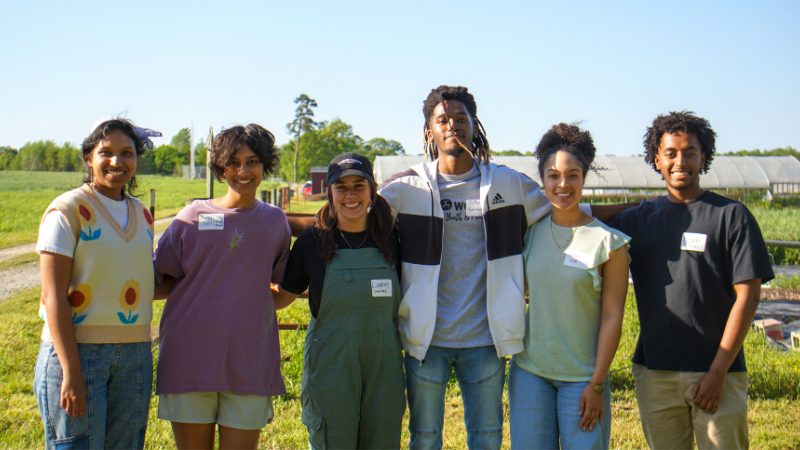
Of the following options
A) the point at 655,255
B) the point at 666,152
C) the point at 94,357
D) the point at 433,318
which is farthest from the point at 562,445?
the point at 94,357

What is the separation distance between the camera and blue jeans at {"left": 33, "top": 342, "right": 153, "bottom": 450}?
219 centimetres

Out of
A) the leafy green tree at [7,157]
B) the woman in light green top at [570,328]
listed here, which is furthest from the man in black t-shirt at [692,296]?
the leafy green tree at [7,157]

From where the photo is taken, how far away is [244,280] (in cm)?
255

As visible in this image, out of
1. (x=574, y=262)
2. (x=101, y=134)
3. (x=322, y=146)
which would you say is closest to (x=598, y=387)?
(x=574, y=262)

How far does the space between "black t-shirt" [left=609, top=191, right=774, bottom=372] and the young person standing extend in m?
0.66

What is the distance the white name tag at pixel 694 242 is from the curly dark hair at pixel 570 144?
0.62 meters

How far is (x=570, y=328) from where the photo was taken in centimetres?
259

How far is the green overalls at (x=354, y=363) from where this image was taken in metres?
2.50

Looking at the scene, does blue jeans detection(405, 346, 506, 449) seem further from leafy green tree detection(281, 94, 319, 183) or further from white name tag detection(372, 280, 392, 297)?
leafy green tree detection(281, 94, 319, 183)

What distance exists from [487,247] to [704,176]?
3903 cm

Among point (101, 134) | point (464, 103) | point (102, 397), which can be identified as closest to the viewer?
point (102, 397)

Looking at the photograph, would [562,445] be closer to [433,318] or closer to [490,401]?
[490,401]

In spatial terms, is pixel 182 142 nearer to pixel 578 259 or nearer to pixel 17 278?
pixel 17 278

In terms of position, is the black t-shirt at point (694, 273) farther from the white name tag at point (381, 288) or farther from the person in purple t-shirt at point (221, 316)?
the person in purple t-shirt at point (221, 316)
